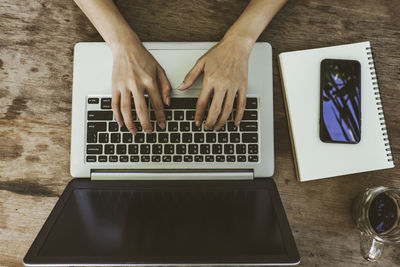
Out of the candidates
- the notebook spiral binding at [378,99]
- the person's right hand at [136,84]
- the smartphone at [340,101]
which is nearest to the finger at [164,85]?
the person's right hand at [136,84]

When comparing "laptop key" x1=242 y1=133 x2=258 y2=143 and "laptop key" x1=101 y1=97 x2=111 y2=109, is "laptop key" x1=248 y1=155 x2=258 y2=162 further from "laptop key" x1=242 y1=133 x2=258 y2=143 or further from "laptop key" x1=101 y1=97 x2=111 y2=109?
"laptop key" x1=101 y1=97 x2=111 y2=109

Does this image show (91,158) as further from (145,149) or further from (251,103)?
(251,103)

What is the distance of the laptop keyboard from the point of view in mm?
634

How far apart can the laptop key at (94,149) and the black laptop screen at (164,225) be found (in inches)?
3.2

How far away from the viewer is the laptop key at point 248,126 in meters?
0.64

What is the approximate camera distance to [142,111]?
24.0 inches

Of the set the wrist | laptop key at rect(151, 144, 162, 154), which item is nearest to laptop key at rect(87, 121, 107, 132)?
laptop key at rect(151, 144, 162, 154)

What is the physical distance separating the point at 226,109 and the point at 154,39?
9.9 inches

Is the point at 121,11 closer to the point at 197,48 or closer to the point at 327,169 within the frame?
the point at 197,48

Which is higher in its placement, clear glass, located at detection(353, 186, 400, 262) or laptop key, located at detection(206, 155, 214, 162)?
laptop key, located at detection(206, 155, 214, 162)

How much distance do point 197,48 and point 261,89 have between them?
0.17 m

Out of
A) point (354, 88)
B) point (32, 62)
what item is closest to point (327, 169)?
point (354, 88)

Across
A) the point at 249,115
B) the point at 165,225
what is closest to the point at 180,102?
the point at 249,115

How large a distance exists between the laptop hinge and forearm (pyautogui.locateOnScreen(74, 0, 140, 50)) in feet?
0.91
